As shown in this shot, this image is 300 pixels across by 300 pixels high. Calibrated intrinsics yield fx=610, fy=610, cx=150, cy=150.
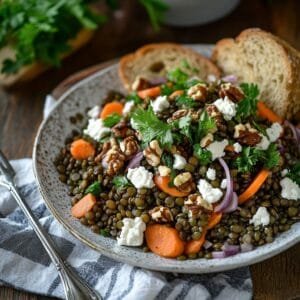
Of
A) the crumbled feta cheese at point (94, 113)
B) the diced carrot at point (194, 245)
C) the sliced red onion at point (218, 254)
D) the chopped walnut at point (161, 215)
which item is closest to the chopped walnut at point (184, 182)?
the chopped walnut at point (161, 215)

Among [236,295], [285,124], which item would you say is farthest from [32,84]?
[236,295]

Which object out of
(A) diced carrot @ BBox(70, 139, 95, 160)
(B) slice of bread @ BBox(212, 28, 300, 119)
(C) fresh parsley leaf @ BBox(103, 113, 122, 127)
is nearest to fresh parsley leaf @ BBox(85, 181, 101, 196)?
(A) diced carrot @ BBox(70, 139, 95, 160)

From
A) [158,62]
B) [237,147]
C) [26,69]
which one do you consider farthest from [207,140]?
[26,69]

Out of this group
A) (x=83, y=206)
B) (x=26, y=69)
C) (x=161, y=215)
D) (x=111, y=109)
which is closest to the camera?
(x=161, y=215)

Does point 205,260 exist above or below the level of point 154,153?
below

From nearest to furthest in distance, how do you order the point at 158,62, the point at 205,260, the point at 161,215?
the point at 205,260 → the point at 161,215 → the point at 158,62

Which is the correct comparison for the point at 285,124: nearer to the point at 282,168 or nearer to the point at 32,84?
the point at 282,168

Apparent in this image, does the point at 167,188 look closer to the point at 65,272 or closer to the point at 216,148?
the point at 216,148
